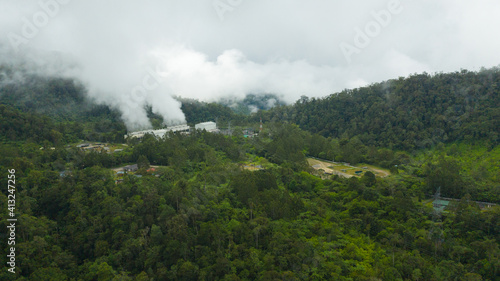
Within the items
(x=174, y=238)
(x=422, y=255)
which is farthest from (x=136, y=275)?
(x=422, y=255)

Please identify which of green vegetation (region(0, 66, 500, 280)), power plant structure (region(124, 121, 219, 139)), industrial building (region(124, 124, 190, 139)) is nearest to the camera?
green vegetation (region(0, 66, 500, 280))

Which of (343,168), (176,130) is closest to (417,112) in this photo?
(343,168)

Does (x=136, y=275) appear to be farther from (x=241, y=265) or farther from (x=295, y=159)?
(x=295, y=159)

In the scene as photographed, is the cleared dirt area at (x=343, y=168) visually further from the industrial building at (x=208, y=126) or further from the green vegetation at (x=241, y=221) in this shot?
the industrial building at (x=208, y=126)

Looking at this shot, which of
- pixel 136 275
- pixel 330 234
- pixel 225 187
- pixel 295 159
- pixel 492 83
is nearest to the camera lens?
pixel 136 275

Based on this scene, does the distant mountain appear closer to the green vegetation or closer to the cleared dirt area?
the cleared dirt area

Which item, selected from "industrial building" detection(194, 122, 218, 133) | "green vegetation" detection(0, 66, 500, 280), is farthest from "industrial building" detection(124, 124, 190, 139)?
"green vegetation" detection(0, 66, 500, 280)

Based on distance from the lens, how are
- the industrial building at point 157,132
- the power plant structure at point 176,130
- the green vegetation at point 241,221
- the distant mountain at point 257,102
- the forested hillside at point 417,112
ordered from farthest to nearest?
the distant mountain at point 257,102 < the power plant structure at point 176,130 < the industrial building at point 157,132 < the forested hillside at point 417,112 < the green vegetation at point 241,221

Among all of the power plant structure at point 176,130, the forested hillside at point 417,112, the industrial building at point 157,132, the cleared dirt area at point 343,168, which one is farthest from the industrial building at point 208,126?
the cleared dirt area at point 343,168
